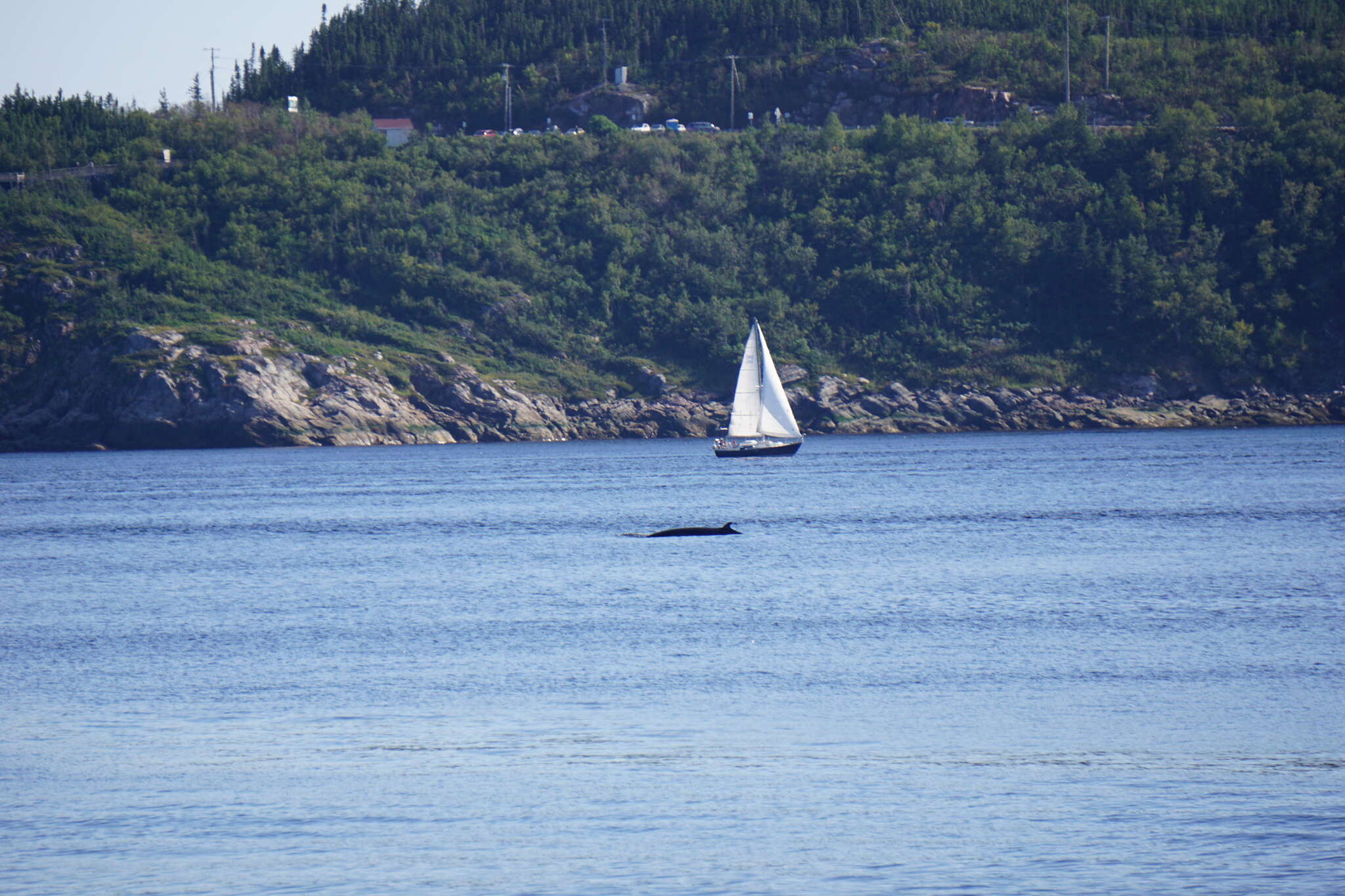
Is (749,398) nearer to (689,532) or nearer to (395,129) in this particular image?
(689,532)

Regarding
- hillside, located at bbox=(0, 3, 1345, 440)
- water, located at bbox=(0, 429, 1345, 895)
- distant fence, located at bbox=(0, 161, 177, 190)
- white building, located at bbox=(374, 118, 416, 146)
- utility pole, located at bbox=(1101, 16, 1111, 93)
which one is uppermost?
utility pole, located at bbox=(1101, 16, 1111, 93)

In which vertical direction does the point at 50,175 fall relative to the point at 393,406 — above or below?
above

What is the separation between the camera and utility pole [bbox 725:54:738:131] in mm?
187375

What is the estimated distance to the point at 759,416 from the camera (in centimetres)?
11712

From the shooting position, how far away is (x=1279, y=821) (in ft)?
69.3

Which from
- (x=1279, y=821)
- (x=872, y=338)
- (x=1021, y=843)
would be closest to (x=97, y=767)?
(x=1021, y=843)

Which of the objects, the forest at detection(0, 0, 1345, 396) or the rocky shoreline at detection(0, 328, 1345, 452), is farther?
the forest at detection(0, 0, 1345, 396)

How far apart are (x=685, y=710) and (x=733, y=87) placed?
545 ft

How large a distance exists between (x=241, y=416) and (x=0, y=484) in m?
30.7

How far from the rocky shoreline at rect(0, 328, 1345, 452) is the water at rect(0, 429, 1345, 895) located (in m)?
67.7

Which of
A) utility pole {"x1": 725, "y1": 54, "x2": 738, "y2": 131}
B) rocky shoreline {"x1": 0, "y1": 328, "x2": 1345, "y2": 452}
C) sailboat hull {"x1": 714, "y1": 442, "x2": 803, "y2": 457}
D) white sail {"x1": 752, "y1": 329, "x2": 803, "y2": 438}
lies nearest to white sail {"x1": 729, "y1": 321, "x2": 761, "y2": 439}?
white sail {"x1": 752, "y1": 329, "x2": 803, "y2": 438}

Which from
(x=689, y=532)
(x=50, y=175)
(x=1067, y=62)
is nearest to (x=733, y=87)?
(x=1067, y=62)

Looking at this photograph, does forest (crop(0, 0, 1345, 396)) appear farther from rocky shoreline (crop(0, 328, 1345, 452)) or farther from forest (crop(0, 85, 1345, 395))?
rocky shoreline (crop(0, 328, 1345, 452))

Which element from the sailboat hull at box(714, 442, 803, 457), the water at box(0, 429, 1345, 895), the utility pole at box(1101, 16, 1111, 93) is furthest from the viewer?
the utility pole at box(1101, 16, 1111, 93)
